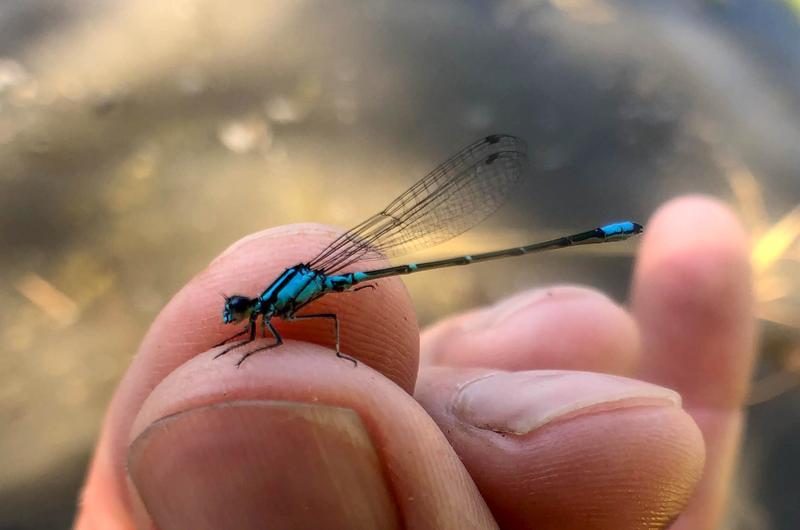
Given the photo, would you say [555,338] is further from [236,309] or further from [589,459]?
[236,309]

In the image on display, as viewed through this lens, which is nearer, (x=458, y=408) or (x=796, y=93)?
(x=458, y=408)

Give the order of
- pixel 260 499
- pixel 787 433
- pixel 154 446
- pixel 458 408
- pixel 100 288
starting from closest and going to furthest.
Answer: pixel 260 499
pixel 154 446
pixel 458 408
pixel 787 433
pixel 100 288

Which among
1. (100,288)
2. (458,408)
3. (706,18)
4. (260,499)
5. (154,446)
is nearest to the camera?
(260,499)

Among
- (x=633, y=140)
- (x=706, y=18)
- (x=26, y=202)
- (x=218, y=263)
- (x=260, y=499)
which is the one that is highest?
(x=706, y=18)

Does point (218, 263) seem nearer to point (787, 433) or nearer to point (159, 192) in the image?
point (159, 192)

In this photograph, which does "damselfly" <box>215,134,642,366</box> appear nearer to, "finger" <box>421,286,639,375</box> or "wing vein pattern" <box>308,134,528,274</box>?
"wing vein pattern" <box>308,134,528,274</box>

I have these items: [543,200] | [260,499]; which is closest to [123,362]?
[260,499]

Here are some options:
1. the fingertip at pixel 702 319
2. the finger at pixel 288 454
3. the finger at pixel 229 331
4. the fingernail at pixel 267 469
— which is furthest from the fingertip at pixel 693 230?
the fingernail at pixel 267 469
